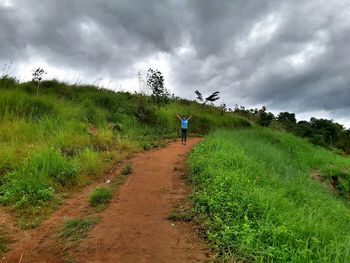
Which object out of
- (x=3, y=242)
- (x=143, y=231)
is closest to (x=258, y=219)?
(x=143, y=231)

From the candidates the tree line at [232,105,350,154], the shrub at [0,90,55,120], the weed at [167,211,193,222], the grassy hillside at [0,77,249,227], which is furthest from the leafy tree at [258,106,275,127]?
the weed at [167,211,193,222]

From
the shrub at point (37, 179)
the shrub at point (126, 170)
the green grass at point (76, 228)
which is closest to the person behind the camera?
the green grass at point (76, 228)

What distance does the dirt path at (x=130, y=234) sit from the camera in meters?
5.23

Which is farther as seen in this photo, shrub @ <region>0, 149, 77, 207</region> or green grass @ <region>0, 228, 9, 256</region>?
shrub @ <region>0, 149, 77, 207</region>

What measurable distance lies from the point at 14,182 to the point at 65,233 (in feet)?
8.26

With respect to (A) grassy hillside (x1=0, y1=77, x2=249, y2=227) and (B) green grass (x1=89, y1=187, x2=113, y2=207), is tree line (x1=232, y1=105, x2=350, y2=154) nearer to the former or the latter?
(A) grassy hillside (x1=0, y1=77, x2=249, y2=227)

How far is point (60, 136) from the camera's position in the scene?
1166 centimetres

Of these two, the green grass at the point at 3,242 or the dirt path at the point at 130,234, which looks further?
the green grass at the point at 3,242

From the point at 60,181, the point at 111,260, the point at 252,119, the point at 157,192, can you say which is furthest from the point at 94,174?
the point at 252,119

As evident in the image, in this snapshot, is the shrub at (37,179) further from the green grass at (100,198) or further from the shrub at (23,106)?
the shrub at (23,106)

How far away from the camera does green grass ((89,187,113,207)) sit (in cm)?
767

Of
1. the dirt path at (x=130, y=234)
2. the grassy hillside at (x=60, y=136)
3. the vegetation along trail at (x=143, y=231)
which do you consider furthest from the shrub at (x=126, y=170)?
the dirt path at (x=130, y=234)

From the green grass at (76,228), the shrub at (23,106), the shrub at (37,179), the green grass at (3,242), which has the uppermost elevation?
the shrub at (23,106)

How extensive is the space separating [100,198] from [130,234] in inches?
79.7
